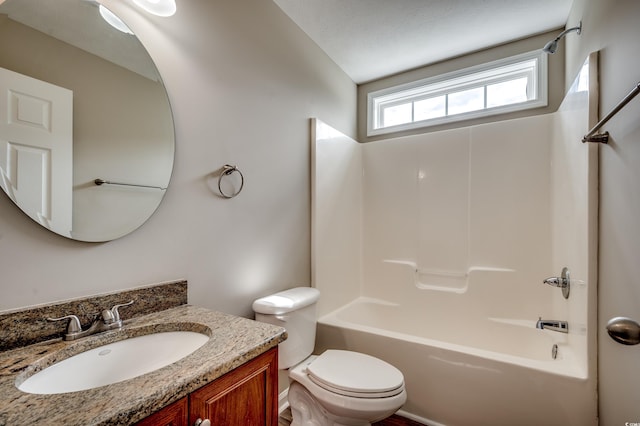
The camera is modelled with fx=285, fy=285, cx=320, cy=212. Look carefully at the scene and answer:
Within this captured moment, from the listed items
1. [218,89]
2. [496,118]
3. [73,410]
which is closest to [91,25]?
[218,89]

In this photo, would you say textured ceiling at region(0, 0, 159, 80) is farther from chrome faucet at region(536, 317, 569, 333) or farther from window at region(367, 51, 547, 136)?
chrome faucet at region(536, 317, 569, 333)

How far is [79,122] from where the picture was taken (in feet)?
3.28

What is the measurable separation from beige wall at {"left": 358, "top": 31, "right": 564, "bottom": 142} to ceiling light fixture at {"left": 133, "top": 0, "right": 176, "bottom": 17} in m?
2.12

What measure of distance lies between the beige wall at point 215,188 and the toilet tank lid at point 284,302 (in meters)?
0.11

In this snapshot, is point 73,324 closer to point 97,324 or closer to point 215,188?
point 97,324

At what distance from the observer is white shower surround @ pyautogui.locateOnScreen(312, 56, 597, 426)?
147cm

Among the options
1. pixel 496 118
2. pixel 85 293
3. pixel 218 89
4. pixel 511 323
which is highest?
pixel 496 118

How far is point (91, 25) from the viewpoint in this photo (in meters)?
1.03

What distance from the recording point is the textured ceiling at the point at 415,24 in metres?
1.87

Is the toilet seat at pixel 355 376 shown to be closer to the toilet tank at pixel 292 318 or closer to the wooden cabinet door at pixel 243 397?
the toilet tank at pixel 292 318

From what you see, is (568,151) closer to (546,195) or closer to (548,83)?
(546,195)

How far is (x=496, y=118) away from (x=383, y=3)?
134cm

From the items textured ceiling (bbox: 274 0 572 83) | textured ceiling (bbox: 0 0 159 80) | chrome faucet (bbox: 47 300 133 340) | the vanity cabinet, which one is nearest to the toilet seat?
the vanity cabinet

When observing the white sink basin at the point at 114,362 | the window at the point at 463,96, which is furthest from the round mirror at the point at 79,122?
the window at the point at 463,96
